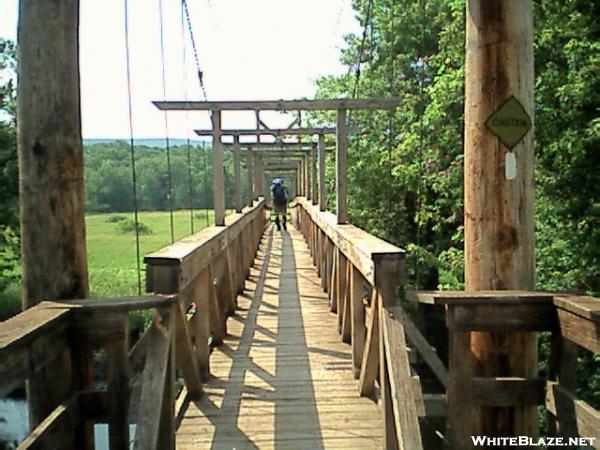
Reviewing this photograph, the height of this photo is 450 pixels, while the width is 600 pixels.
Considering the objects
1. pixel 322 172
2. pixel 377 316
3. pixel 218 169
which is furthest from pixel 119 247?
pixel 377 316

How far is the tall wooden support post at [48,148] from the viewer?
2.17 meters

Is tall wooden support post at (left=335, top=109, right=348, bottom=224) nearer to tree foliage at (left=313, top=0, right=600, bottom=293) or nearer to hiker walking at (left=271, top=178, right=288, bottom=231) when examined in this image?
tree foliage at (left=313, top=0, right=600, bottom=293)

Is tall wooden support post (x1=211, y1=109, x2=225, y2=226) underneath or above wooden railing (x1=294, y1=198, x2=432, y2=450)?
above

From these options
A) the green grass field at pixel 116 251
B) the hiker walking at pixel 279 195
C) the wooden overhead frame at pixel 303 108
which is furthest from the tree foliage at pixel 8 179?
the wooden overhead frame at pixel 303 108

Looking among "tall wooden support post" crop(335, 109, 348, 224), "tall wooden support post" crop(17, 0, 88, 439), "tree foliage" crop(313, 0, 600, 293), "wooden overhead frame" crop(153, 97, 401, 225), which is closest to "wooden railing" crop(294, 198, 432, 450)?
"tree foliage" crop(313, 0, 600, 293)

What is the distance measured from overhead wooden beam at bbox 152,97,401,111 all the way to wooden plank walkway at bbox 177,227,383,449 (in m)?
1.92

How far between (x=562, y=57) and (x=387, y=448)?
22.6 feet

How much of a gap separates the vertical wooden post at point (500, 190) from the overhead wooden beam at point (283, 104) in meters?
2.87

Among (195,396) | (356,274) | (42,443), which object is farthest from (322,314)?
(42,443)

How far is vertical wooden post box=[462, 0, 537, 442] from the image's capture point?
2420mm

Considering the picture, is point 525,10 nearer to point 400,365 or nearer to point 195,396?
point 400,365

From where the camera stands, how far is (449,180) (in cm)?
1041

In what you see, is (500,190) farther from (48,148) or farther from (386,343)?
(48,148)

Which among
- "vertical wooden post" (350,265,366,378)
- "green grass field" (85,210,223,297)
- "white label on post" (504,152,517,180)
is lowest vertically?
"green grass field" (85,210,223,297)
